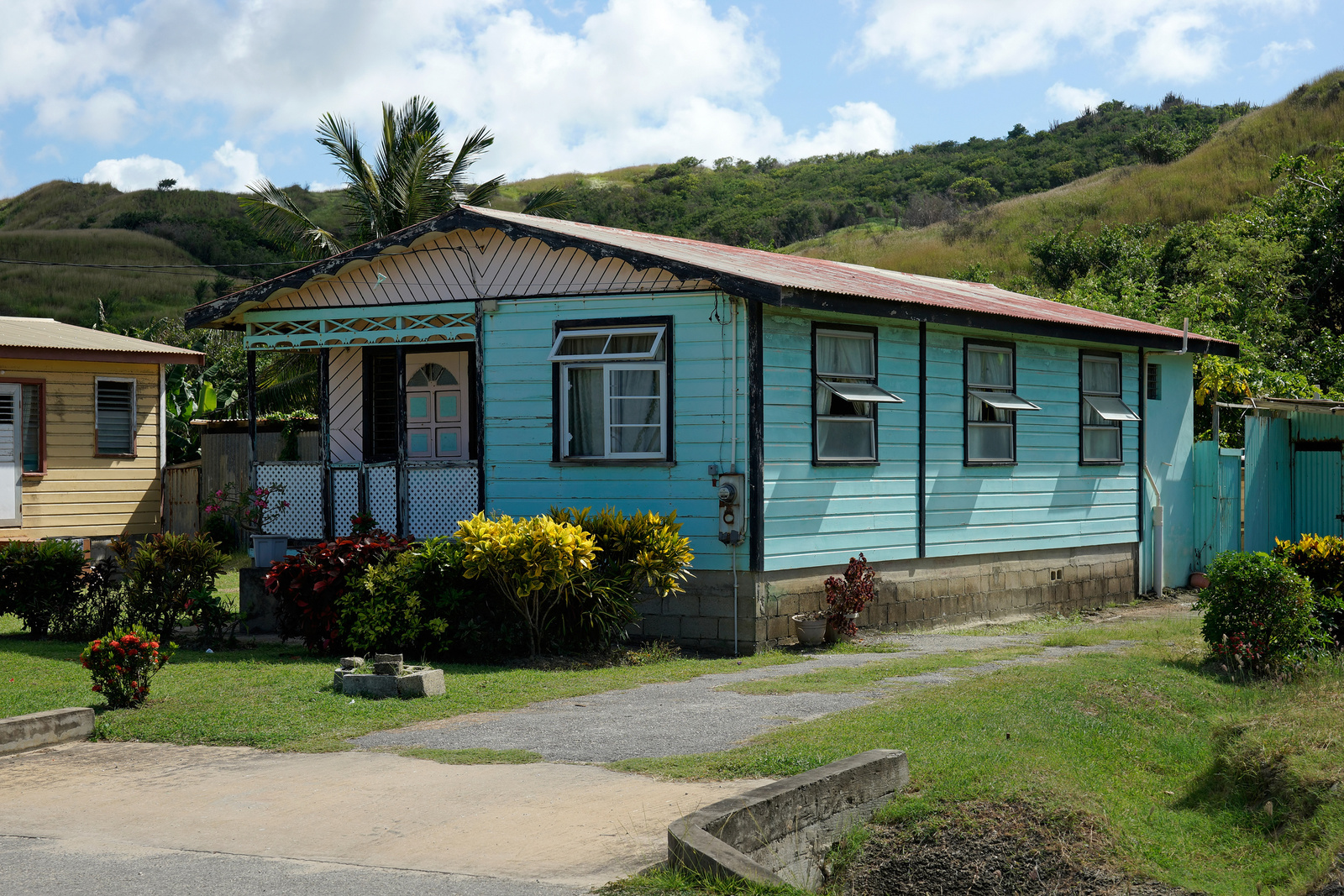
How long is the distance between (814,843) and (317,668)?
6.48 m

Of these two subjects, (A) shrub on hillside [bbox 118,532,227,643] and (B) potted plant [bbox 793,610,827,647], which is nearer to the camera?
(A) shrub on hillside [bbox 118,532,227,643]

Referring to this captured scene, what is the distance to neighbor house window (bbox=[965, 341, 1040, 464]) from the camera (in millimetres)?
15305

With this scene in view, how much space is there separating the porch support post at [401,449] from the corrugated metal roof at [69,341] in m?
8.27

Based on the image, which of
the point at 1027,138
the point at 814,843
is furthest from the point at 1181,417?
the point at 1027,138

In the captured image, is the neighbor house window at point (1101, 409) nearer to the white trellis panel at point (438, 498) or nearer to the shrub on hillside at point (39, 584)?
the white trellis panel at point (438, 498)

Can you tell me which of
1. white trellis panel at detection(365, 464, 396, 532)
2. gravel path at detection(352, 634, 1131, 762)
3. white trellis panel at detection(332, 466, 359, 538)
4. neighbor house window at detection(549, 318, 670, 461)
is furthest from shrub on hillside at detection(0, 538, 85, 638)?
gravel path at detection(352, 634, 1131, 762)

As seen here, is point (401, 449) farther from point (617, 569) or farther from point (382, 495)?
point (617, 569)

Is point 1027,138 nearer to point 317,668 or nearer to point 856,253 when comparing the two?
point 856,253

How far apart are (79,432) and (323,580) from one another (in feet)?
34.1

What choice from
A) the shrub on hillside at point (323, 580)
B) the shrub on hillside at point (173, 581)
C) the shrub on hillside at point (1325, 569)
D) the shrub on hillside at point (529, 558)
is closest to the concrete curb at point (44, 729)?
the shrub on hillside at point (323, 580)

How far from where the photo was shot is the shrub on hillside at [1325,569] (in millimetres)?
11438

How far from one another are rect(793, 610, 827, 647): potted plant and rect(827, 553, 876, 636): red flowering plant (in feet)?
0.73

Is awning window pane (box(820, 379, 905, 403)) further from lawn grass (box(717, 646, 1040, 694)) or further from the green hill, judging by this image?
the green hill

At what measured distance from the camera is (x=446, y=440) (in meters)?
16.0
